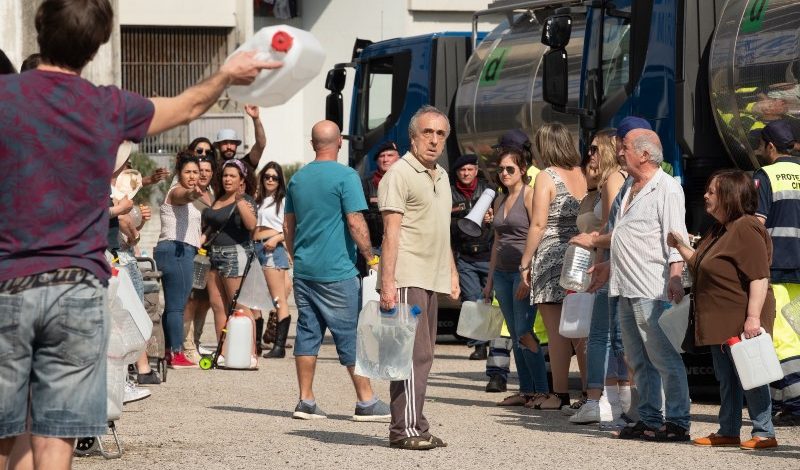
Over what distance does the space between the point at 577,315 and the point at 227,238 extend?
5.06 m

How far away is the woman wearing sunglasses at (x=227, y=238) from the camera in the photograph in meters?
14.4

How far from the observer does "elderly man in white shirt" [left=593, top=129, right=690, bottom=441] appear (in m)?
8.97

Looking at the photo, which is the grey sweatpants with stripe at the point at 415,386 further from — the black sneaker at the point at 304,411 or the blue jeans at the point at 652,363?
the black sneaker at the point at 304,411

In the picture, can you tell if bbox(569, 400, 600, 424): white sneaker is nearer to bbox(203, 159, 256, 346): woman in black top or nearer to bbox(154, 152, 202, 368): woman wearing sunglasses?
bbox(154, 152, 202, 368): woman wearing sunglasses

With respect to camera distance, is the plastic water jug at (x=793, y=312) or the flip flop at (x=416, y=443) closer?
the flip flop at (x=416, y=443)

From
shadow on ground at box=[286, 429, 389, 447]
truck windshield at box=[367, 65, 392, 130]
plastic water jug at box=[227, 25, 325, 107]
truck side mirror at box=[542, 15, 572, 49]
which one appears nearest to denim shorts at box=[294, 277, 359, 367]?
shadow on ground at box=[286, 429, 389, 447]

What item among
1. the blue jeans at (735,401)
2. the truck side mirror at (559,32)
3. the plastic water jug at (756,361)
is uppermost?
the truck side mirror at (559,32)

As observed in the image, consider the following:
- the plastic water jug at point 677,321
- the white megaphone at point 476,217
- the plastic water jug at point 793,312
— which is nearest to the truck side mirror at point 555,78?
the white megaphone at point 476,217

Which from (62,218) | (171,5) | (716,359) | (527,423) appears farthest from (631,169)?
(171,5)

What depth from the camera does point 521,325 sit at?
11.1 meters

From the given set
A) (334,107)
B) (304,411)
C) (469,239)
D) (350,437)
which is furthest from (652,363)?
(334,107)

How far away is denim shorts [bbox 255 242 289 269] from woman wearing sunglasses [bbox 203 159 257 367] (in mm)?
737

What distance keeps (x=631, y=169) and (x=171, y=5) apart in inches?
1347

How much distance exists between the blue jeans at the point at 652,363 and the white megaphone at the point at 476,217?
4.17m
